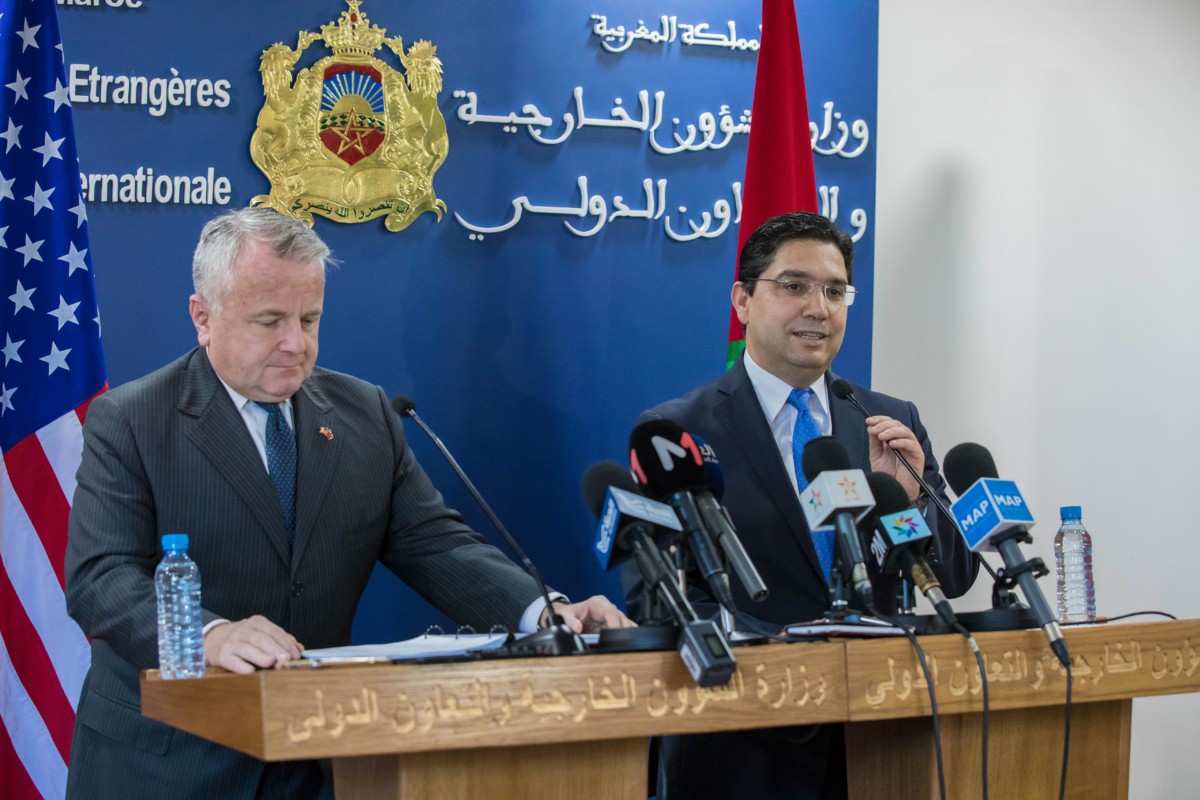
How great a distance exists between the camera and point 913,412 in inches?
124

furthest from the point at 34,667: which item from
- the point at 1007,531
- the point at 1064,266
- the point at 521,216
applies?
the point at 1064,266

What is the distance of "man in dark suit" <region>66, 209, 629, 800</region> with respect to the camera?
94.2 inches

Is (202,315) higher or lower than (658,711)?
higher

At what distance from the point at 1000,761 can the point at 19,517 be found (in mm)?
2467

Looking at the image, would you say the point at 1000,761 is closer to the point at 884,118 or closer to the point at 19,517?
the point at 19,517

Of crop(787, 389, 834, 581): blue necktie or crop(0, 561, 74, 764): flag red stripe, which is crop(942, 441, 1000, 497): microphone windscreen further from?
crop(0, 561, 74, 764): flag red stripe

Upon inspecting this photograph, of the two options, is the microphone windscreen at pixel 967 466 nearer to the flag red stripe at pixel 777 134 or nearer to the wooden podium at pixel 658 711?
the wooden podium at pixel 658 711

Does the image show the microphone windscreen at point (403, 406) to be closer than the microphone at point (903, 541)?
No

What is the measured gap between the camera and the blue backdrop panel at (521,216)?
12.3ft

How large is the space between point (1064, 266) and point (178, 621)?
12.3 feet

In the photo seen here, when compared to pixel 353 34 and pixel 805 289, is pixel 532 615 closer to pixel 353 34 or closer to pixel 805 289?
pixel 805 289

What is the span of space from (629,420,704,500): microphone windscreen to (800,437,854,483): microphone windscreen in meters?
0.28

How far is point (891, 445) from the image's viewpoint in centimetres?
252

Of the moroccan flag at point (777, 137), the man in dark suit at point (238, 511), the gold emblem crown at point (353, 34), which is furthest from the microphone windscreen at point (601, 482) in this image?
the gold emblem crown at point (353, 34)
